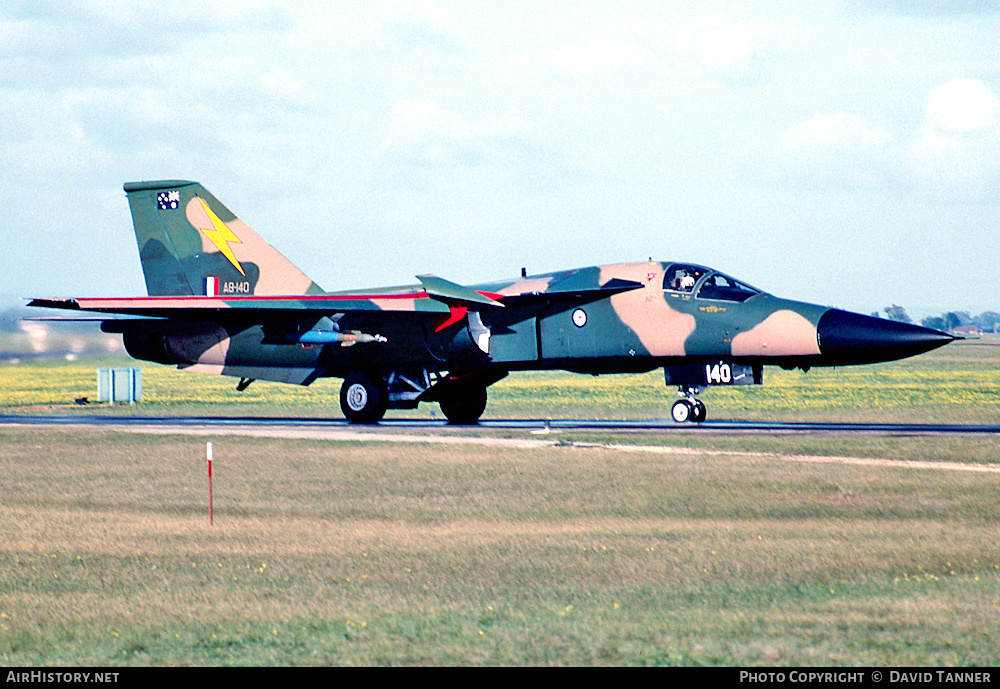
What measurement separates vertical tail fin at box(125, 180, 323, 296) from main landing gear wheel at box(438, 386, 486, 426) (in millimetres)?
4949

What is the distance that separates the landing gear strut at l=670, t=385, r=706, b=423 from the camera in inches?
1126

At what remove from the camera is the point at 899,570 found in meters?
11.0

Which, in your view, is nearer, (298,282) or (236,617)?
(236,617)

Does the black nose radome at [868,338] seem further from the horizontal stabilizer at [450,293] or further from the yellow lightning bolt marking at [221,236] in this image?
the yellow lightning bolt marking at [221,236]

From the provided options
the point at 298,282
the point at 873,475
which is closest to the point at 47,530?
the point at 873,475

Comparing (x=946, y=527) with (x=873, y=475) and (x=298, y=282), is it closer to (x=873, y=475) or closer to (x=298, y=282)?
(x=873, y=475)

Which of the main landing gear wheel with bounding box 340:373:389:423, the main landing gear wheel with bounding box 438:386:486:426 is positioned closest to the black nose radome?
the main landing gear wheel with bounding box 438:386:486:426

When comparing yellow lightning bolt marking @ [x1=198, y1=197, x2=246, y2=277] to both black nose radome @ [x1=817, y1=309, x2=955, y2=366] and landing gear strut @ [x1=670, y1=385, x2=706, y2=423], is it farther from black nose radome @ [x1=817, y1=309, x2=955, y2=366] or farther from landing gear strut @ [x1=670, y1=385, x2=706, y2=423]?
black nose radome @ [x1=817, y1=309, x2=955, y2=366]

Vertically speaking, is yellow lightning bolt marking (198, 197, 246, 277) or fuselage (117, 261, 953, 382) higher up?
yellow lightning bolt marking (198, 197, 246, 277)

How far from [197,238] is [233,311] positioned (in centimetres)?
378

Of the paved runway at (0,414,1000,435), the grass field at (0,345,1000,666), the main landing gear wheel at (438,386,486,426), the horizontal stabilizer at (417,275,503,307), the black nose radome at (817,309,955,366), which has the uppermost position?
the horizontal stabilizer at (417,275,503,307)

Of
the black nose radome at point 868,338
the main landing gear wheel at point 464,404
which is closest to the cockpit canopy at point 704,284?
the black nose radome at point 868,338

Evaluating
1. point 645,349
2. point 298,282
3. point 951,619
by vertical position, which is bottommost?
point 951,619

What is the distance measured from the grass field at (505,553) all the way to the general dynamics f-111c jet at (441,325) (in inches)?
122
